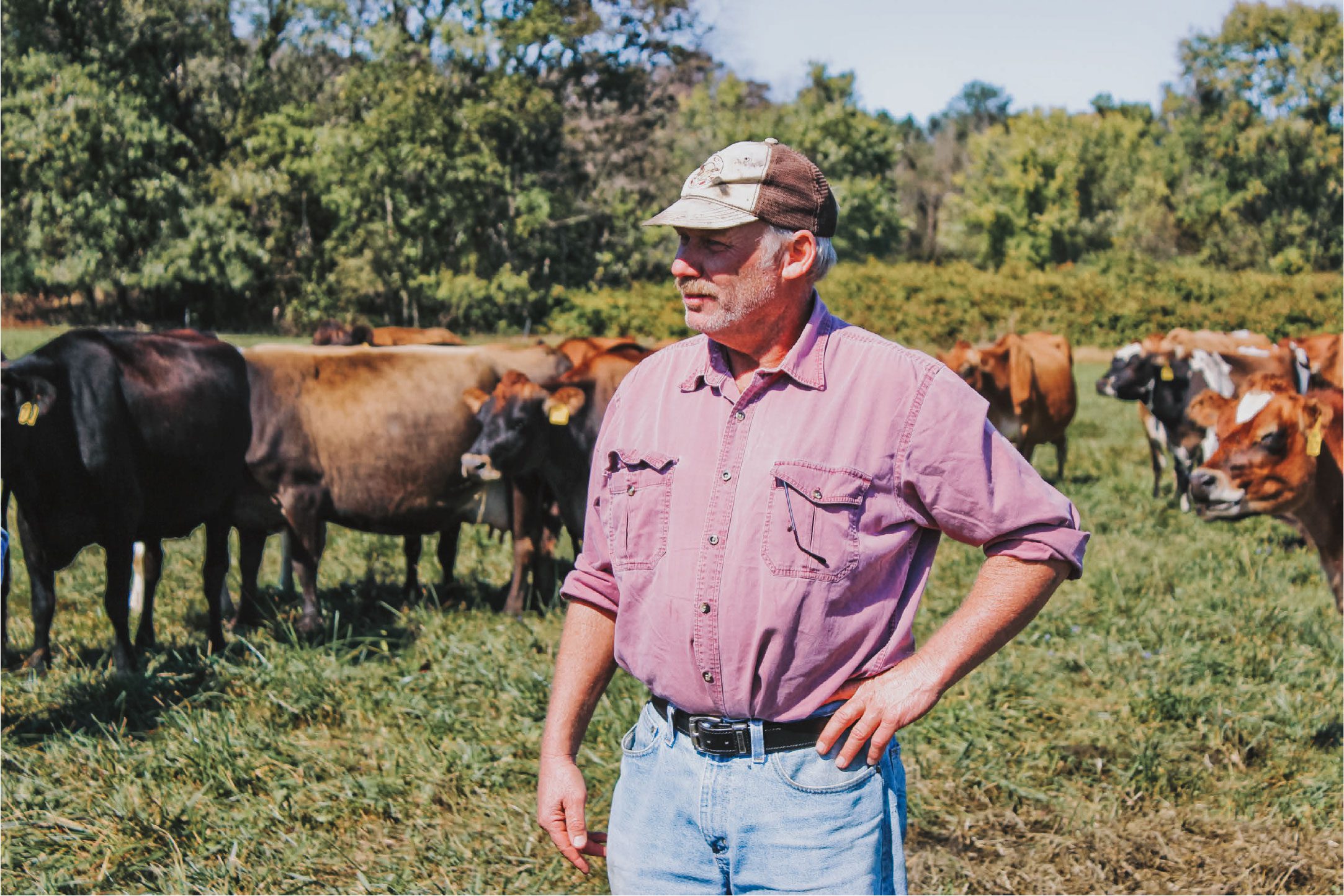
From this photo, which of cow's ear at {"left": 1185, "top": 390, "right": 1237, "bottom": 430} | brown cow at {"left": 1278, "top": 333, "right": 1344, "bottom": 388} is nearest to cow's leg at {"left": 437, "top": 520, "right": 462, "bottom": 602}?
cow's ear at {"left": 1185, "top": 390, "right": 1237, "bottom": 430}

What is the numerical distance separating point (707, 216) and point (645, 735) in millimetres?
1007

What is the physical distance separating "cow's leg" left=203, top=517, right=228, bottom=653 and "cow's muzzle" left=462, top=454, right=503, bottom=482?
140 centimetres

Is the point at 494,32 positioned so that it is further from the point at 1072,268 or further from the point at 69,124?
the point at 1072,268

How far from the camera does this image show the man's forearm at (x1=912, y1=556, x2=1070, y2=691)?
6.66ft

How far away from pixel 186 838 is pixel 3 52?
115ft

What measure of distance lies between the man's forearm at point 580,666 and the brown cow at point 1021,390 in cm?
1019

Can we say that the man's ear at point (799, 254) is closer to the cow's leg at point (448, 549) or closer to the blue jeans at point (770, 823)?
the blue jeans at point (770, 823)

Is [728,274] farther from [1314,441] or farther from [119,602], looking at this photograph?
[119,602]

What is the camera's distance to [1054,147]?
51.8 meters

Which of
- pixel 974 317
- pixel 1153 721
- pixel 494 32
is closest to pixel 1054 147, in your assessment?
pixel 974 317

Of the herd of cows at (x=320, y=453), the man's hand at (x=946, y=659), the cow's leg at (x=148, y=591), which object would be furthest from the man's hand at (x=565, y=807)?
the cow's leg at (x=148, y=591)

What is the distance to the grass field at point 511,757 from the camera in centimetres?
389

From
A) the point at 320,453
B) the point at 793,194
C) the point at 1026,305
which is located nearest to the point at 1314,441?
the point at 793,194

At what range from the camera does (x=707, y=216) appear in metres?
2.11
